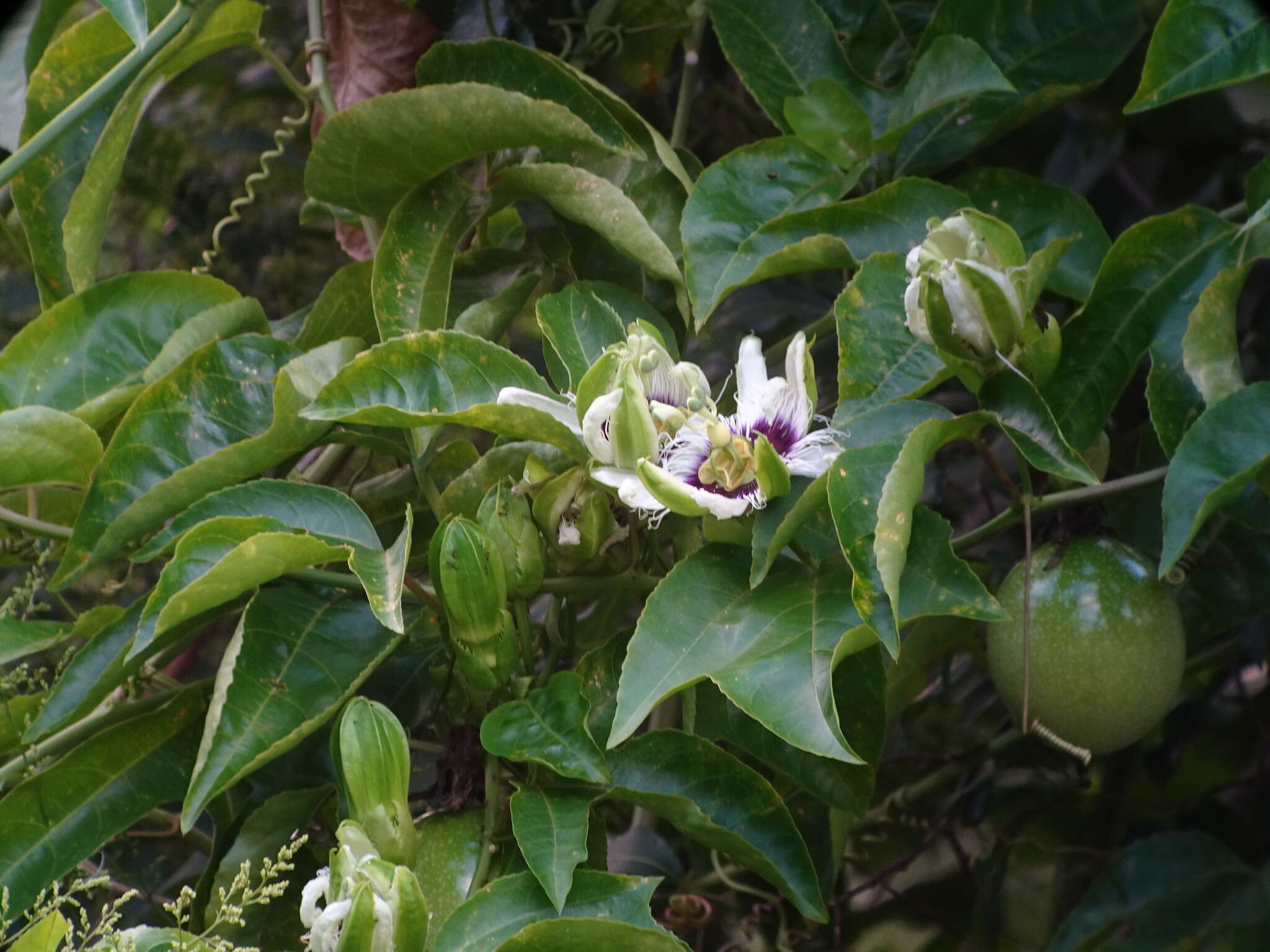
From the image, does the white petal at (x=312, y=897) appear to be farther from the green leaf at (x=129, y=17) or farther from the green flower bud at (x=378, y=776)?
the green leaf at (x=129, y=17)

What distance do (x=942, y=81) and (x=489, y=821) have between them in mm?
458

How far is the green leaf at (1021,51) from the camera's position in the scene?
73cm

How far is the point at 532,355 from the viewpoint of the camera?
1114mm

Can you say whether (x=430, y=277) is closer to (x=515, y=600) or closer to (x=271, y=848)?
(x=515, y=600)

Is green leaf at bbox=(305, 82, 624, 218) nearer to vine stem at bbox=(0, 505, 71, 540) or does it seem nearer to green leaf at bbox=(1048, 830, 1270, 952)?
vine stem at bbox=(0, 505, 71, 540)

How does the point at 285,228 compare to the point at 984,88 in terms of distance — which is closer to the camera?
the point at 984,88

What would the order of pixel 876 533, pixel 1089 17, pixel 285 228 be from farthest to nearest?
pixel 285 228, pixel 1089 17, pixel 876 533

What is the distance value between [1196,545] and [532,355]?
23.5 inches

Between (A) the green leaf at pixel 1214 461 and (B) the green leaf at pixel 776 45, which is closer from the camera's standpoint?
(A) the green leaf at pixel 1214 461

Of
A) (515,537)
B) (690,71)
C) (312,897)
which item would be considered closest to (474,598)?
(515,537)

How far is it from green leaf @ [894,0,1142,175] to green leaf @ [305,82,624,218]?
221mm

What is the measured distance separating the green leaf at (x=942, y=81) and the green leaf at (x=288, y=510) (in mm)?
362

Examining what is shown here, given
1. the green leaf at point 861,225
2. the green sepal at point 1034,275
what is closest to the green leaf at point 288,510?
the green leaf at point 861,225

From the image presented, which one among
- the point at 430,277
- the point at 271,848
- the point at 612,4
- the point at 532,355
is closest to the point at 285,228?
the point at 532,355
